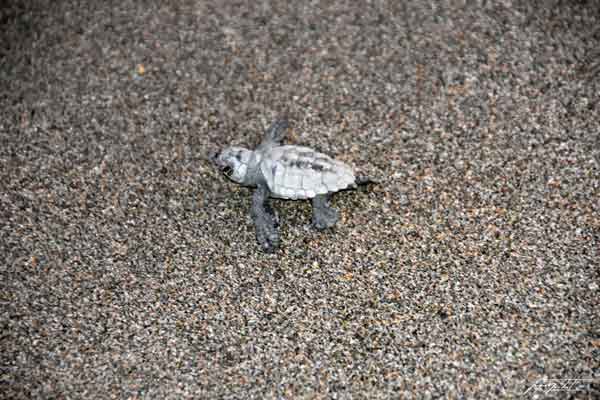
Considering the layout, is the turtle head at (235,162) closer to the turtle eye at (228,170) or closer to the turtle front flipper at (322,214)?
the turtle eye at (228,170)

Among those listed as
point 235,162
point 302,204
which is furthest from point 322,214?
point 235,162

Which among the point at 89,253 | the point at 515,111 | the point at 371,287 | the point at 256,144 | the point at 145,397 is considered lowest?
the point at 145,397

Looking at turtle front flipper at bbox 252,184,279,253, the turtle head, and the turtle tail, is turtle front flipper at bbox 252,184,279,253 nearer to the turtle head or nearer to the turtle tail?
the turtle head

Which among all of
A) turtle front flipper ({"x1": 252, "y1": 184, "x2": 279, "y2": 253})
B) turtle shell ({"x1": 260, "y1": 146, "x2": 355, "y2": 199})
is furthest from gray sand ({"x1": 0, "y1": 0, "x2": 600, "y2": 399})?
turtle shell ({"x1": 260, "y1": 146, "x2": 355, "y2": 199})

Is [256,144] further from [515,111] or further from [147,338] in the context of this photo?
[515,111]

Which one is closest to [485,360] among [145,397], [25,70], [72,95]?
[145,397]

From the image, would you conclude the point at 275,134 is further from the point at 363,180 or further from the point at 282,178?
the point at 363,180
